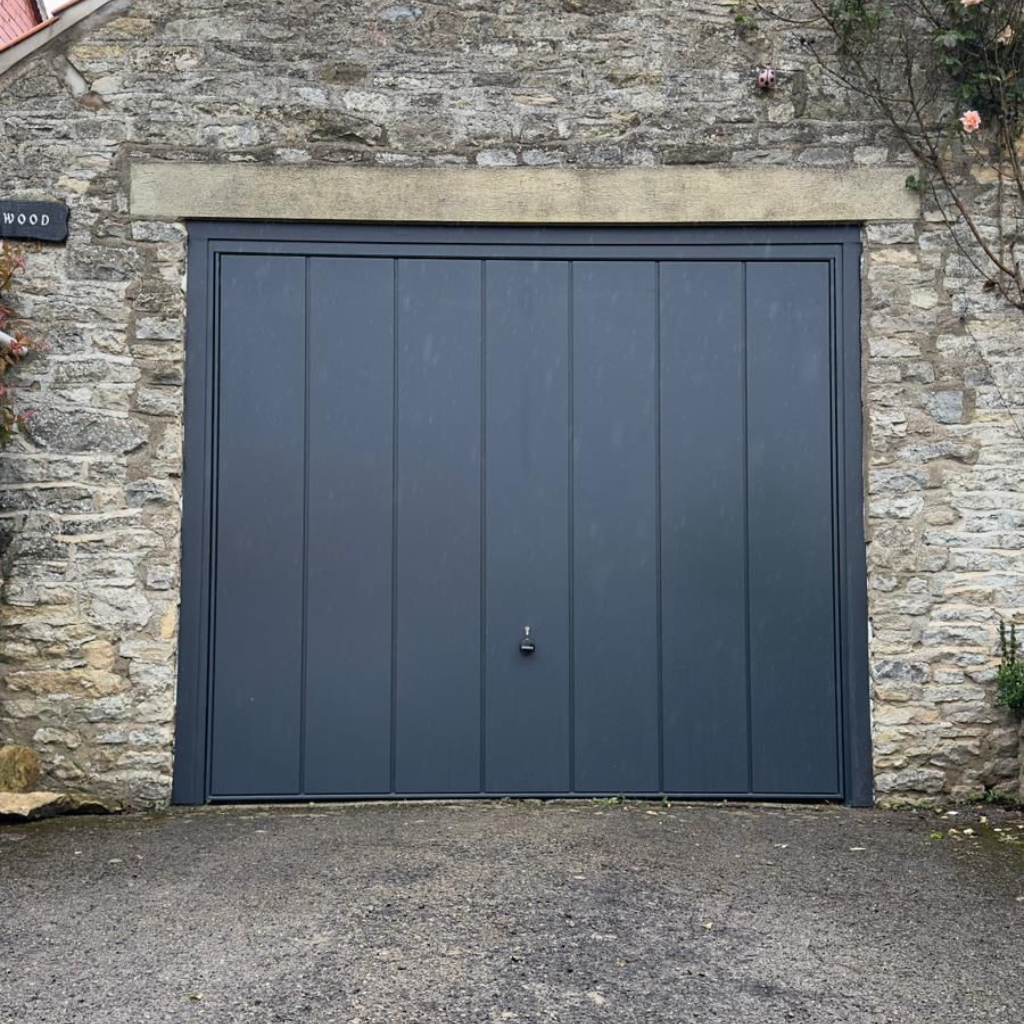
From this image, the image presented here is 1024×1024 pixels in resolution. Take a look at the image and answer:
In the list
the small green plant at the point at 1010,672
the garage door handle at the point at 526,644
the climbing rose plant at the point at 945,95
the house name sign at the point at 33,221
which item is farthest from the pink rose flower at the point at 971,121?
the house name sign at the point at 33,221

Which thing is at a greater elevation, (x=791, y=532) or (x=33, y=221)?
(x=33, y=221)

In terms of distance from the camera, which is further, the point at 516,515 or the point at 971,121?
the point at 516,515

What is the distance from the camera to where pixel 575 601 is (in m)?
4.81

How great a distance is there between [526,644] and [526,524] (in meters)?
0.49

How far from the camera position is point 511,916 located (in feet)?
10.8

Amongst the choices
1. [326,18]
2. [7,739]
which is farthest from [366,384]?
[7,739]

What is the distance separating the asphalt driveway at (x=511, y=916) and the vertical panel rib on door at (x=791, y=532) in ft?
0.95

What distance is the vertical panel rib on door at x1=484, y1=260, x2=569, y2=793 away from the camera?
4.77 metres

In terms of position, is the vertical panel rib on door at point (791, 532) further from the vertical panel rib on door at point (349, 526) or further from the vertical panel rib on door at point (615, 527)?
the vertical panel rib on door at point (349, 526)

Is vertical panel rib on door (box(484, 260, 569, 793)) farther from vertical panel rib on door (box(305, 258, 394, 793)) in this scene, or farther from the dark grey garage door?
vertical panel rib on door (box(305, 258, 394, 793))

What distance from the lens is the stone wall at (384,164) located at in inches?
183

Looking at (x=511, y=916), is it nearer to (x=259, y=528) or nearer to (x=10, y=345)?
(x=259, y=528)

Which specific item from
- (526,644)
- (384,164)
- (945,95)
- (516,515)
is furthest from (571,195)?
(526,644)

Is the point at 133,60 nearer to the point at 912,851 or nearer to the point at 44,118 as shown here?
the point at 44,118
